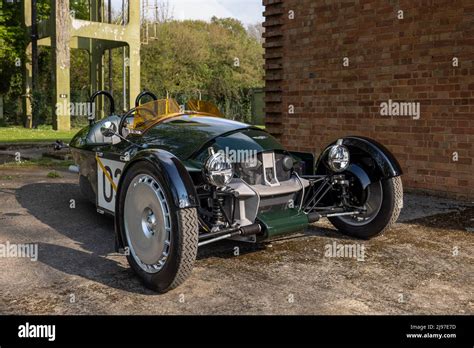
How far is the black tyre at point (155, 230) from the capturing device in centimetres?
348

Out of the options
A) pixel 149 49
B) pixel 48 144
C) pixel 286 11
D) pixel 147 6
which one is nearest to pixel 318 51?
pixel 286 11

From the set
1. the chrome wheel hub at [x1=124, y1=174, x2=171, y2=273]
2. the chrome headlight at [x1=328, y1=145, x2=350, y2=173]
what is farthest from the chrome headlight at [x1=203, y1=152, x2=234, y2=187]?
the chrome headlight at [x1=328, y1=145, x2=350, y2=173]

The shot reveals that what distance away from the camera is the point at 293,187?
14.6 feet

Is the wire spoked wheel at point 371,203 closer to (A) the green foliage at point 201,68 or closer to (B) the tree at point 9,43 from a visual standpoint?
(B) the tree at point 9,43

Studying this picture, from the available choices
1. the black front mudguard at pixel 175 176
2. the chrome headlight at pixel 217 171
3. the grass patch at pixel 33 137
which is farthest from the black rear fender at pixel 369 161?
the grass patch at pixel 33 137

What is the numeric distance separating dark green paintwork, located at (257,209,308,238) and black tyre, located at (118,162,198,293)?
0.73 metres

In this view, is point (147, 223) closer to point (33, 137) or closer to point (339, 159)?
point (339, 159)

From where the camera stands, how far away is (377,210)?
499 cm

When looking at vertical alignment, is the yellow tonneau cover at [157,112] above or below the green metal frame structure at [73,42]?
below

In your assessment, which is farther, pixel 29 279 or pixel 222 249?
pixel 222 249

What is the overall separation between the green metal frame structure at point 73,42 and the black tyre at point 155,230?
19.2 metres

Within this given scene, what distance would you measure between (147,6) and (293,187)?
2829 cm

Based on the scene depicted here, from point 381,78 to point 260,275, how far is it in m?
5.09

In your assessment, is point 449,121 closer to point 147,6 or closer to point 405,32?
point 405,32
